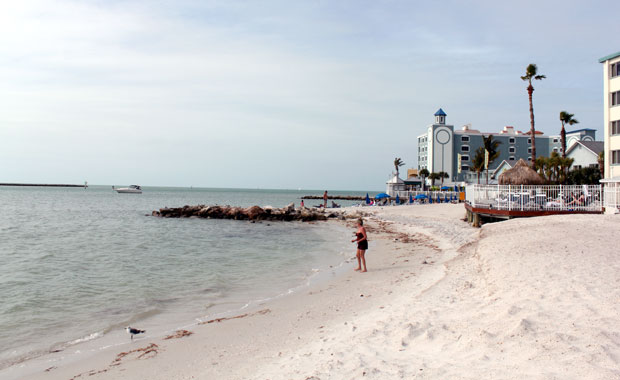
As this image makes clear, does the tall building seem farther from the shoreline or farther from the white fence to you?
the shoreline

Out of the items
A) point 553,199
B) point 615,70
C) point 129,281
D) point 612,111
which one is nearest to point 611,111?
point 612,111

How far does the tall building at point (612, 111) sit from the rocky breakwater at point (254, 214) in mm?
21255

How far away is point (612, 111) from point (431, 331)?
30.9 meters

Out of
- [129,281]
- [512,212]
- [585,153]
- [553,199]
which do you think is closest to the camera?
[129,281]

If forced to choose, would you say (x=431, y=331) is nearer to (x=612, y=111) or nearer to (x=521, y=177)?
(x=521, y=177)

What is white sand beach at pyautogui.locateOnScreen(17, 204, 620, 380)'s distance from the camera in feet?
15.8

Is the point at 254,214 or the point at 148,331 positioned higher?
the point at 254,214

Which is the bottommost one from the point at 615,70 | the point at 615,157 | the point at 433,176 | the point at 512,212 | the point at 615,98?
the point at 512,212

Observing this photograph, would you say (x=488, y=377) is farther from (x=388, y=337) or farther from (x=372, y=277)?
(x=372, y=277)

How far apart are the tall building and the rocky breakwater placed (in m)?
21.3

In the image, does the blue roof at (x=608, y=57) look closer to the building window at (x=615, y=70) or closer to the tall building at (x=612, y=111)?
the tall building at (x=612, y=111)

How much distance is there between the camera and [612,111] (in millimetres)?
28688

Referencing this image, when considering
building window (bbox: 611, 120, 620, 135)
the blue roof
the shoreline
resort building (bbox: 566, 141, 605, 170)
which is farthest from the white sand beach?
resort building (bbox: 566, 141, 605, 170)

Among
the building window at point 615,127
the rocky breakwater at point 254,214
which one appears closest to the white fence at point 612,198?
the building window at point 615,127
